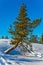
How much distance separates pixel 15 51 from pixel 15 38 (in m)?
3.29

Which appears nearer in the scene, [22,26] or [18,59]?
[18,59]

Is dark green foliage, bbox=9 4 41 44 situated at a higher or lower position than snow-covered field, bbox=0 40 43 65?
higher

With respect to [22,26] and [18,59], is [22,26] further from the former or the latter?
[18,59]

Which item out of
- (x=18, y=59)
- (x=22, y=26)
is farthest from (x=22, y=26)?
(x=18, y=59)

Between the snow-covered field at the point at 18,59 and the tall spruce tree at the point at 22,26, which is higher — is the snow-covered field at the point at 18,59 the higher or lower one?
the lower one

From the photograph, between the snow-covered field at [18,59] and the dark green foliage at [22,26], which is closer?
the snow-covered field at [18,59]

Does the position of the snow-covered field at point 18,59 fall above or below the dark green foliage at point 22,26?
below

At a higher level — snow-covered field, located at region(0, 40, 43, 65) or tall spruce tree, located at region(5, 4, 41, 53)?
tall spruce tree, located at region(5, 4, 41, 53)

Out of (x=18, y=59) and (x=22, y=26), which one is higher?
(x=22, y=26)

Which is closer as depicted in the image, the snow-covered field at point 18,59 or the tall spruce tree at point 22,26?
the snow-covered field at point 18,59

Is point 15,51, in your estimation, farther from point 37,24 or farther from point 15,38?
point 37,24

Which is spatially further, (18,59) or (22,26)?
(22,26)

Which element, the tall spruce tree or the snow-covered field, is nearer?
the snow-covered field

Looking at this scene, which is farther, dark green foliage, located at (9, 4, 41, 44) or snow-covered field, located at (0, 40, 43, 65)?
dark green foliage, located at (9, 4, 41, 44)
